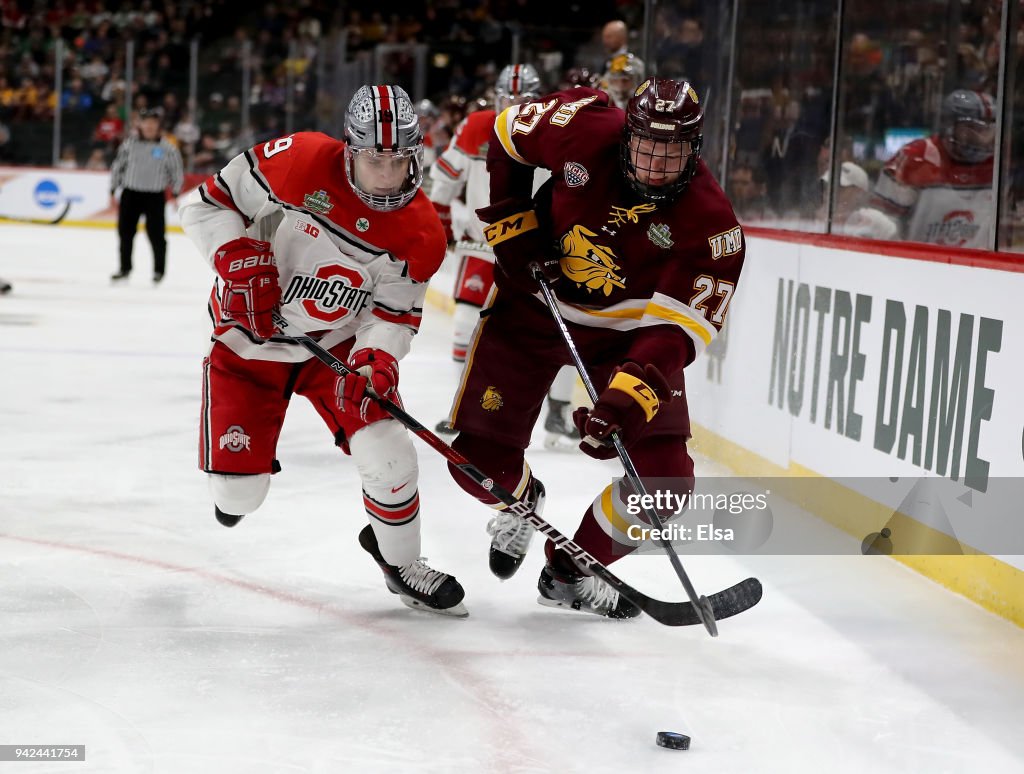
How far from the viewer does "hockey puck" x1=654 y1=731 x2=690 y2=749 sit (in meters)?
2.05

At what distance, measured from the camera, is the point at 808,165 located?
4441 mm

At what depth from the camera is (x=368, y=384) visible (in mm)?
2508

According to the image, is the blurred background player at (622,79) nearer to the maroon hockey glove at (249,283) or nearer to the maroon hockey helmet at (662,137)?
the maroon hockey helmet at (662,137)

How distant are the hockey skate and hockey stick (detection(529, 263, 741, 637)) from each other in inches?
71.0

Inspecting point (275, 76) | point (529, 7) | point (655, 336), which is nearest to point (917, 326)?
point (655, 336)

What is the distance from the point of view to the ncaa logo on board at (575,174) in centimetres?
265

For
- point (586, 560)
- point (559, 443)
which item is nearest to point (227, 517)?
point (586, 560)

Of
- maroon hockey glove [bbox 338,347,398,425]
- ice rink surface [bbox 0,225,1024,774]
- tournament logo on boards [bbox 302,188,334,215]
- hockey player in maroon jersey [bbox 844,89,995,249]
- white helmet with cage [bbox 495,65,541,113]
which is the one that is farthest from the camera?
white helmet with cage [bbox 495,65,541,113]

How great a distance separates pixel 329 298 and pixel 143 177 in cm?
684

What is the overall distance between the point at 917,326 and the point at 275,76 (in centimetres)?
1043

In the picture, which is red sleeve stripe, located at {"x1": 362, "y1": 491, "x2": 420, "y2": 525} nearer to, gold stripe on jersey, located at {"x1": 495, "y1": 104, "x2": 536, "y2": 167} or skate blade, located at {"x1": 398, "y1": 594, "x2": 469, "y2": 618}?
skate blade, located at {"x1": 398, "y1": 594, "x2": 469, "y2": 618}

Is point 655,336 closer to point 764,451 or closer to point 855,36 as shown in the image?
point 764,451

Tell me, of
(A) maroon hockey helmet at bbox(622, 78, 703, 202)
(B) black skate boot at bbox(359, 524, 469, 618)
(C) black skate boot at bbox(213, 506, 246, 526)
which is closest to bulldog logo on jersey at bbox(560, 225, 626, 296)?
(A) maroon hockey helmet at bbox(622, 78, 703, 202)

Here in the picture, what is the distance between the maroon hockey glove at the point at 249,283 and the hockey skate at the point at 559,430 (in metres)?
2.06
